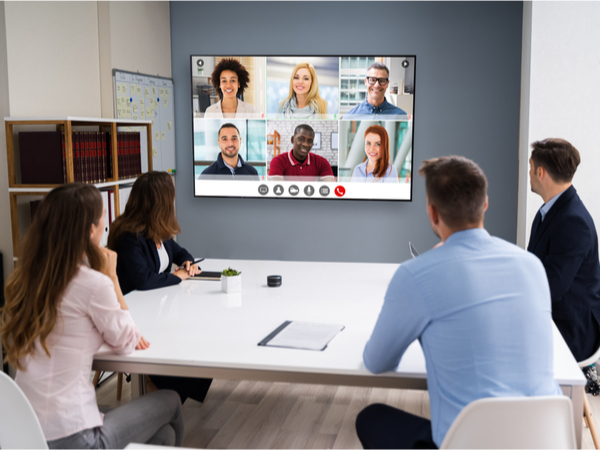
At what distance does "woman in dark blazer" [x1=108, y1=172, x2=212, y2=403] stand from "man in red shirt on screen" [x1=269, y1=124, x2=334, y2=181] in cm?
214

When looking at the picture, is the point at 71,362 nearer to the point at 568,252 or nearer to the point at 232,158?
the point at 568,252

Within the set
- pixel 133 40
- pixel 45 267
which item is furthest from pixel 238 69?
pixel 45 267

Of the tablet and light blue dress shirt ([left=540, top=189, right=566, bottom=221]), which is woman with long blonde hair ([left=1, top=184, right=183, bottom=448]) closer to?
the tablet

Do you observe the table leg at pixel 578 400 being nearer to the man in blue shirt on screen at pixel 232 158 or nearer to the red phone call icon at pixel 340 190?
the red phone call icon at pixel 340 190

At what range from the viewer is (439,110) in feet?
16.1

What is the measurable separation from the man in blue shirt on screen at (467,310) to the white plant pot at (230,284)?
1.22 m

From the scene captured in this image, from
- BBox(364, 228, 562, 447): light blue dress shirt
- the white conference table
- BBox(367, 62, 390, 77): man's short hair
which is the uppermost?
BBox(367, 62, 390, 77): man's short hair

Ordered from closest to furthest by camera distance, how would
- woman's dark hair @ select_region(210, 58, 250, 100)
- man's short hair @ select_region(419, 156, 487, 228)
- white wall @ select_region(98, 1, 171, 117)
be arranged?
man's short hair @ select_region(419, 156, 487, 228) → white wall @ select_region(98, 1, 171, 117) → woman's dark hair @ select_region(210, 58, 250, 100)

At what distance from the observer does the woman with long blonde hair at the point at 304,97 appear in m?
4.95

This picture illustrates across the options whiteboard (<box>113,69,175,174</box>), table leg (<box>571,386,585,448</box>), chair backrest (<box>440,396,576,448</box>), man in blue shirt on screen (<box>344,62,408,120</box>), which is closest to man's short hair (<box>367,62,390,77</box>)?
man in blue shirt on screen (<box>344,62,408,120</box>)

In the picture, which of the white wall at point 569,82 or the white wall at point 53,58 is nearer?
the white wall at point 53,58

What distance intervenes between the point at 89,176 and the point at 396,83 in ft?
8.77

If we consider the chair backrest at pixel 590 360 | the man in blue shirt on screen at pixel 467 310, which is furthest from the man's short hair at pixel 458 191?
the chair backrest at pixel 590 360

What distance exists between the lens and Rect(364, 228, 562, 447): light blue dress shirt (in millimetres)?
1529
